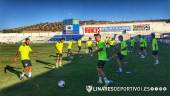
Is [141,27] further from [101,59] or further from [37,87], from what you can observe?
[37,87]

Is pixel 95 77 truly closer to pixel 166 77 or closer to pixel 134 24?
pixel 166 77

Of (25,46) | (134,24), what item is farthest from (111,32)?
(25,46)

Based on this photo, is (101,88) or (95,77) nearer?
(101,88)

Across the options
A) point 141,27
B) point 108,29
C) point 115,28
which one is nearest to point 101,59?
point 141,27

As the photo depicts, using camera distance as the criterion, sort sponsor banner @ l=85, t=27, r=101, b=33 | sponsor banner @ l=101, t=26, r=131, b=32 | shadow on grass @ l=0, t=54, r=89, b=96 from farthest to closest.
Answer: sponsor banner @ l=85, t=27, r=101, b=33 → sponsor banner @ l=101, t=26, r=131, b=32 → shadow on grass @ l=0, t=54, r=89, b=96

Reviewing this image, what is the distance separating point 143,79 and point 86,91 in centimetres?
452

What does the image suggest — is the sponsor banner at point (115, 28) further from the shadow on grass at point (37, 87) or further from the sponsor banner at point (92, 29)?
the shadow on grass at point (37, 87)

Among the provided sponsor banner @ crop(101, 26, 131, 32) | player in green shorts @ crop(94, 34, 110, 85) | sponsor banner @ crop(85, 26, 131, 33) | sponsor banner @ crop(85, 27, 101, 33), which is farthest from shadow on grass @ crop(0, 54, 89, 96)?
sponsor banner @ crop(85, 27, 101, 33)

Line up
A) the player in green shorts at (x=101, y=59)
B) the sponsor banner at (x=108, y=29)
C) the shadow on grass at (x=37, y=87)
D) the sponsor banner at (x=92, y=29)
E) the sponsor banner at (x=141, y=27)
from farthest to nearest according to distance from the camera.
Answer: the sponsor banner at (x=92, y=29) → the sponsor banner at (x=108, y=29) → the sponsor banner at (x=141, y=27) → the player in green shorts at (x=101, y=59) → the shadow on grass at (x=37, y=87)

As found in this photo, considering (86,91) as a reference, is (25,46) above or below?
above

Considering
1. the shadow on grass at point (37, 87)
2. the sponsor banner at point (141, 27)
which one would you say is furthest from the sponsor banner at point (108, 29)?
the shadow on grass at point (37, 87)

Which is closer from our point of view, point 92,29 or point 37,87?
point 37,87

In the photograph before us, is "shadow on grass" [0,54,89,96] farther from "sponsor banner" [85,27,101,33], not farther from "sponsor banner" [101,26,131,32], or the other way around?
"sponsor banner" [85,27,101,33]

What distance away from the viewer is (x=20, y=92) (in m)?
16.3
